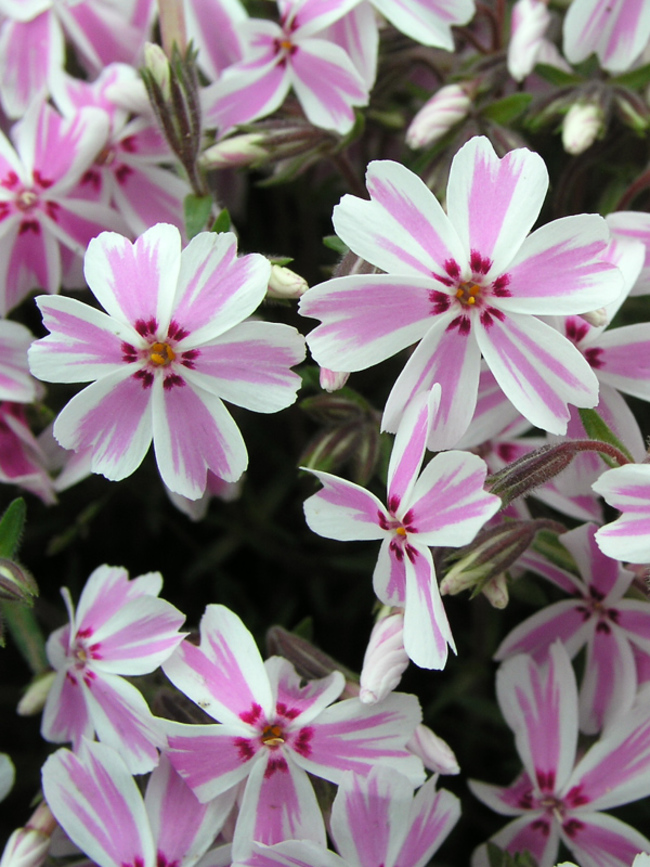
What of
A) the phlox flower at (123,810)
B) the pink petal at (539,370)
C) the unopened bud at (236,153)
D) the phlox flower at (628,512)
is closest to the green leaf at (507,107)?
the unopened bud at (236,153)

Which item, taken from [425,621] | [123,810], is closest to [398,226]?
[425,621]

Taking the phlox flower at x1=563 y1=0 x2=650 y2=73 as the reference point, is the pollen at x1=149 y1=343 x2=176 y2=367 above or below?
below

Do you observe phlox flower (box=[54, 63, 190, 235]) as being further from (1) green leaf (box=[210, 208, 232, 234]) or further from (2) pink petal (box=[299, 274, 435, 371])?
(2) pink petal (box=[299, 274, 435, 371])

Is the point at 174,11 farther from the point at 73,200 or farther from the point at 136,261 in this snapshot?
the point at 136,261

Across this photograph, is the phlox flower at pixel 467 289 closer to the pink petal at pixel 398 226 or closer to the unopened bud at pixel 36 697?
the pink petal at pixel 398 226

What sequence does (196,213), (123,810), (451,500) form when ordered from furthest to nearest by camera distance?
(196,213) → (123,810) → (451,500)

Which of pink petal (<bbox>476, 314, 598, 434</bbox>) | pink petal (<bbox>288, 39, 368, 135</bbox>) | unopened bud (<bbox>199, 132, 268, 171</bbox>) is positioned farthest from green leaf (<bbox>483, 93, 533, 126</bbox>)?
pink petal (<bbox>476, 314, 598, 434</bbox>)

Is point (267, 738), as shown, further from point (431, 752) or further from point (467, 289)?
point (467, 289)

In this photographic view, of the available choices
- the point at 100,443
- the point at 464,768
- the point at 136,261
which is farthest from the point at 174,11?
the point at 464,768
